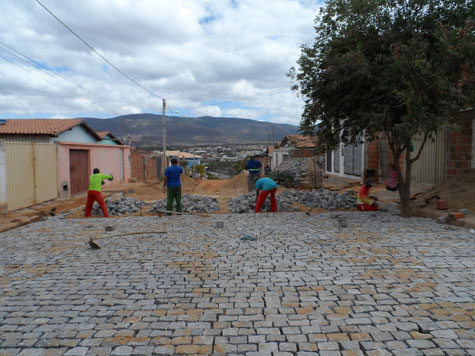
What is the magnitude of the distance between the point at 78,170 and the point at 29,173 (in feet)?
17.0

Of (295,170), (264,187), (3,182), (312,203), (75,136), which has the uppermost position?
(75,136)

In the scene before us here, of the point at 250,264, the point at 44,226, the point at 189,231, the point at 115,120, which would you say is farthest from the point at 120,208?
the point at 115,120

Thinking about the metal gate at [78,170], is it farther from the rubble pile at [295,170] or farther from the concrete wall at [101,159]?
the rubble pile at [295,170]

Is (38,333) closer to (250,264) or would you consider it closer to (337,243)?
(250,264)

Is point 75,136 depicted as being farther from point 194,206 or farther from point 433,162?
point 433,162

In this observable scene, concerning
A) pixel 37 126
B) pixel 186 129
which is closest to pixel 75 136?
pixel 37 126

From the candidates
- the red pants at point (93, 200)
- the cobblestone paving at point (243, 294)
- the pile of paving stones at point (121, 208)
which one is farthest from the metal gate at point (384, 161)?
the red pants at point (93, 200)

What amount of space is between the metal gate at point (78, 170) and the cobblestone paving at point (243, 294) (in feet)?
34.7

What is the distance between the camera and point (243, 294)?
4102 mm

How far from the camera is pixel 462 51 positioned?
23.0 ft

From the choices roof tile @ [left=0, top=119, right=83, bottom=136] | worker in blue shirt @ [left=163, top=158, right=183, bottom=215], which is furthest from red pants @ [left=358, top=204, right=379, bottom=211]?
roof tile @ [left=0, top=119, right=83, bottom=136]

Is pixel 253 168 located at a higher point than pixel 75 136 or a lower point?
lower

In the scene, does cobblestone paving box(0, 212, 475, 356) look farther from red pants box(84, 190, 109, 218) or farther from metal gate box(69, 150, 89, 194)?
metal gate box(69, 150, 89, 194)

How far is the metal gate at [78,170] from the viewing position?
17.1 metres
